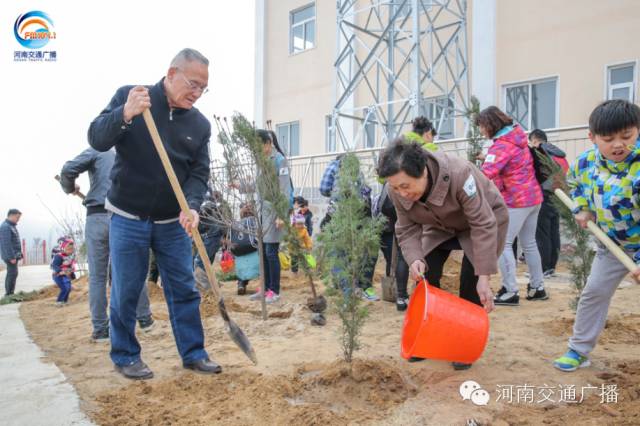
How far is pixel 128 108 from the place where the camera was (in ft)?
9.00

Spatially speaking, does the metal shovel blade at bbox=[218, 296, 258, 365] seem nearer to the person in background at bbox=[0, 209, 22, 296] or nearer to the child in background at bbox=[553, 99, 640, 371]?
the child in background at bbox=[553, 99, 640, 371]

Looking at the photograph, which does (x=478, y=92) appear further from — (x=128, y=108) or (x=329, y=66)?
(x=128, y=108)

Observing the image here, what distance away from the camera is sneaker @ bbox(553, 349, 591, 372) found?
291cm

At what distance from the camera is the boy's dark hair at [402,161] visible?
2.61 meters

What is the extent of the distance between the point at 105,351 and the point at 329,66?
1120 centimetres

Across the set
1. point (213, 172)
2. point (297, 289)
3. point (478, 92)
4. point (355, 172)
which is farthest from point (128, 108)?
point (478, 92)

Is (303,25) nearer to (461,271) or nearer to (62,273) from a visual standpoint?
(62,273)

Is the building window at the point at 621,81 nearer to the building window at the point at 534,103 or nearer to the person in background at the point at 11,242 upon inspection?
the building window at the point at 534,103

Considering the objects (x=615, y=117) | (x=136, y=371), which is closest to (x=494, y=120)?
(x=615, y=117)

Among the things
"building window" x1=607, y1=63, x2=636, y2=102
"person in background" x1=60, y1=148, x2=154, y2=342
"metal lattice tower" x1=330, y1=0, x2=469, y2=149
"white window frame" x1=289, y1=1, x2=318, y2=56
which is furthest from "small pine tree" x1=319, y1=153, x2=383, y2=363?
"white window frame" x1=289, y1=1, x2=318, y2=56

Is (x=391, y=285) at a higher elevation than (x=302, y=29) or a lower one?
lower

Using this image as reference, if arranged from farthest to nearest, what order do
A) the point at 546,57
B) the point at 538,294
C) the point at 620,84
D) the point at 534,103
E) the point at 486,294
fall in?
the point at 534,103 → the point at 546,57 → the point at 620,84 → the point at 538,294 → the point at 486,294

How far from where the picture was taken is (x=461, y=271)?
319cm

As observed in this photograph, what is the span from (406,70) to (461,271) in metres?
9.62
